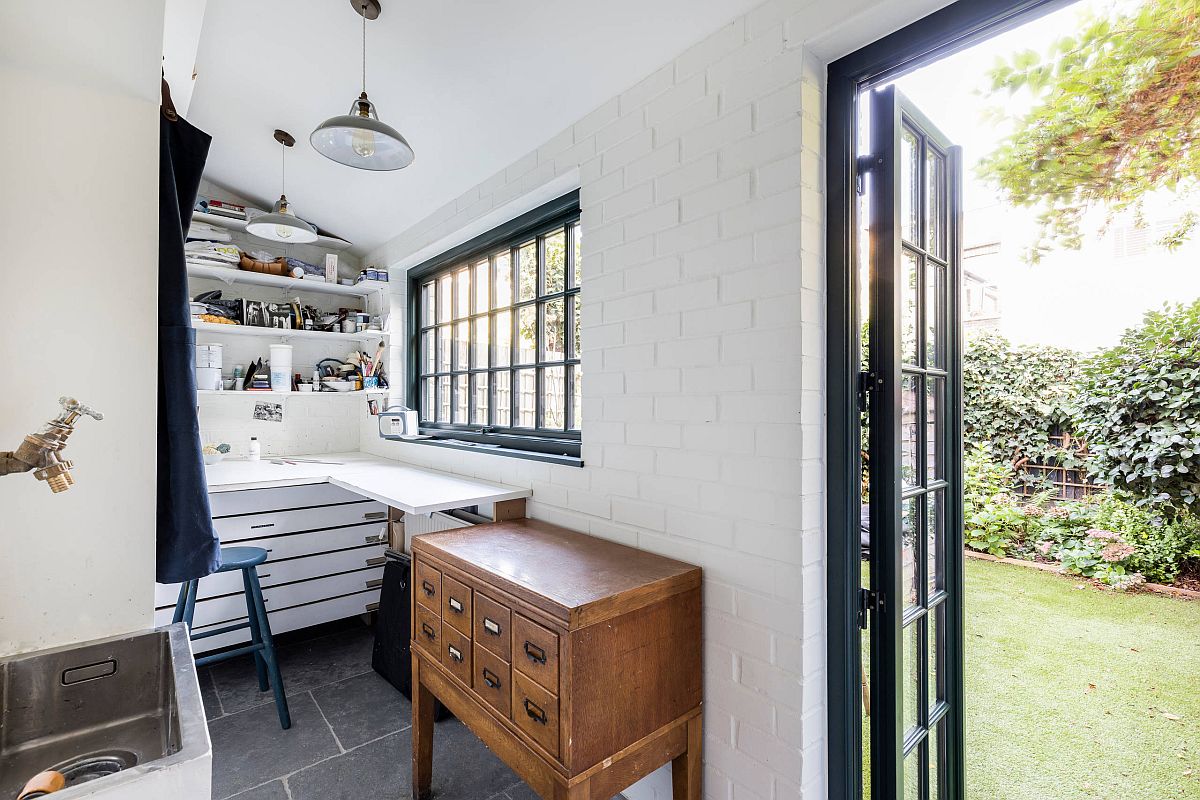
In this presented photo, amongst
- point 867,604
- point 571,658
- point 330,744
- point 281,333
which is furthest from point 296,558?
point 867,604

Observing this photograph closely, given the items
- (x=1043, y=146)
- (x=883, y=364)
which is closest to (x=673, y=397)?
(x=883, y=364)

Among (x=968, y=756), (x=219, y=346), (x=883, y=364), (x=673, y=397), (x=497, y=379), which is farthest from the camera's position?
(x=219, y=346)

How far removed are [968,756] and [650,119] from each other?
8.07ft

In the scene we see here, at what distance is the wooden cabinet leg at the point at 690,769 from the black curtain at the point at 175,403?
1.35 m

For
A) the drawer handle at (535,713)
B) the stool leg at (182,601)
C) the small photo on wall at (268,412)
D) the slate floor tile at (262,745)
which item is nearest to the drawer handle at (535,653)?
the drawer handle at (535,713)

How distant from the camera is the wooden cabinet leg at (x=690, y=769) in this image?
5.03 feet

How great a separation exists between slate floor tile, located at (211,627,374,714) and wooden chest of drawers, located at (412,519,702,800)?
1143mm

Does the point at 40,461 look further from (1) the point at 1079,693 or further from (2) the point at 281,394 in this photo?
(1) the point at 1079,693

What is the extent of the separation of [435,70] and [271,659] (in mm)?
2507

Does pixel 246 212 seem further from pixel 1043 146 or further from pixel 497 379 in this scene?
pixel 1043 146

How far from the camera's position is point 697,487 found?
1628 mm

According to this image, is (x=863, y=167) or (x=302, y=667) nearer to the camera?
(x=863, y=167)

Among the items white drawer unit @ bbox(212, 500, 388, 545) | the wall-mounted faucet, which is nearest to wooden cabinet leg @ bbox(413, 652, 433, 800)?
the wall-mounted faucet

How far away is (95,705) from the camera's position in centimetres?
108
